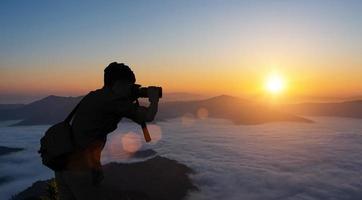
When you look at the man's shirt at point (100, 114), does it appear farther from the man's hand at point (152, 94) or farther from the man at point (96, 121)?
the man's hand at point (152, 94)

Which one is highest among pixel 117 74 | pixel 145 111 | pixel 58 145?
pixel 117 74

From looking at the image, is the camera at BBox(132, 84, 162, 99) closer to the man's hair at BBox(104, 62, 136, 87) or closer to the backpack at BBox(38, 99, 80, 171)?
the man's hair at BBox(104, 62, 136, 87)

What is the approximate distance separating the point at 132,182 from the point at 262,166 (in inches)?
3201

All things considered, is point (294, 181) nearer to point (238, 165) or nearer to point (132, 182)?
point (238, 165)

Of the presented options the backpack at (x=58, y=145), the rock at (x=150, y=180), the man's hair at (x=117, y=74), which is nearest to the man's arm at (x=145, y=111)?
the man's hair at (x=117, y=74)

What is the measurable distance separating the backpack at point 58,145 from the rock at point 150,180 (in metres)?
95.4

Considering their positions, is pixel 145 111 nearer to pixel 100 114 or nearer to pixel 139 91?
pixel 139 91

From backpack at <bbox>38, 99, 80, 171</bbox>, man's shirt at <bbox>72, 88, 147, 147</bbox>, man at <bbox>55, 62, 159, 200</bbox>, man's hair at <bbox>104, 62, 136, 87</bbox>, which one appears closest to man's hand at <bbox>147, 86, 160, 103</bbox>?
man at <bbox>55, 62, 159, 200</bbox>

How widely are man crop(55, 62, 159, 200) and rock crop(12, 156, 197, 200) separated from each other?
9537cm

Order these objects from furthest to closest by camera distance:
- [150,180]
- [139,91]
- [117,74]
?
[150,180]
[117,74]
[139,91]

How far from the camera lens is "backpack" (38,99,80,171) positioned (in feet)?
15.1

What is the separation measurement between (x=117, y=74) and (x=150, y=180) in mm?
114858

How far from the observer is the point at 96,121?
4.65 meters

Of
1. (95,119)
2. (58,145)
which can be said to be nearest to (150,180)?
(58,145)
